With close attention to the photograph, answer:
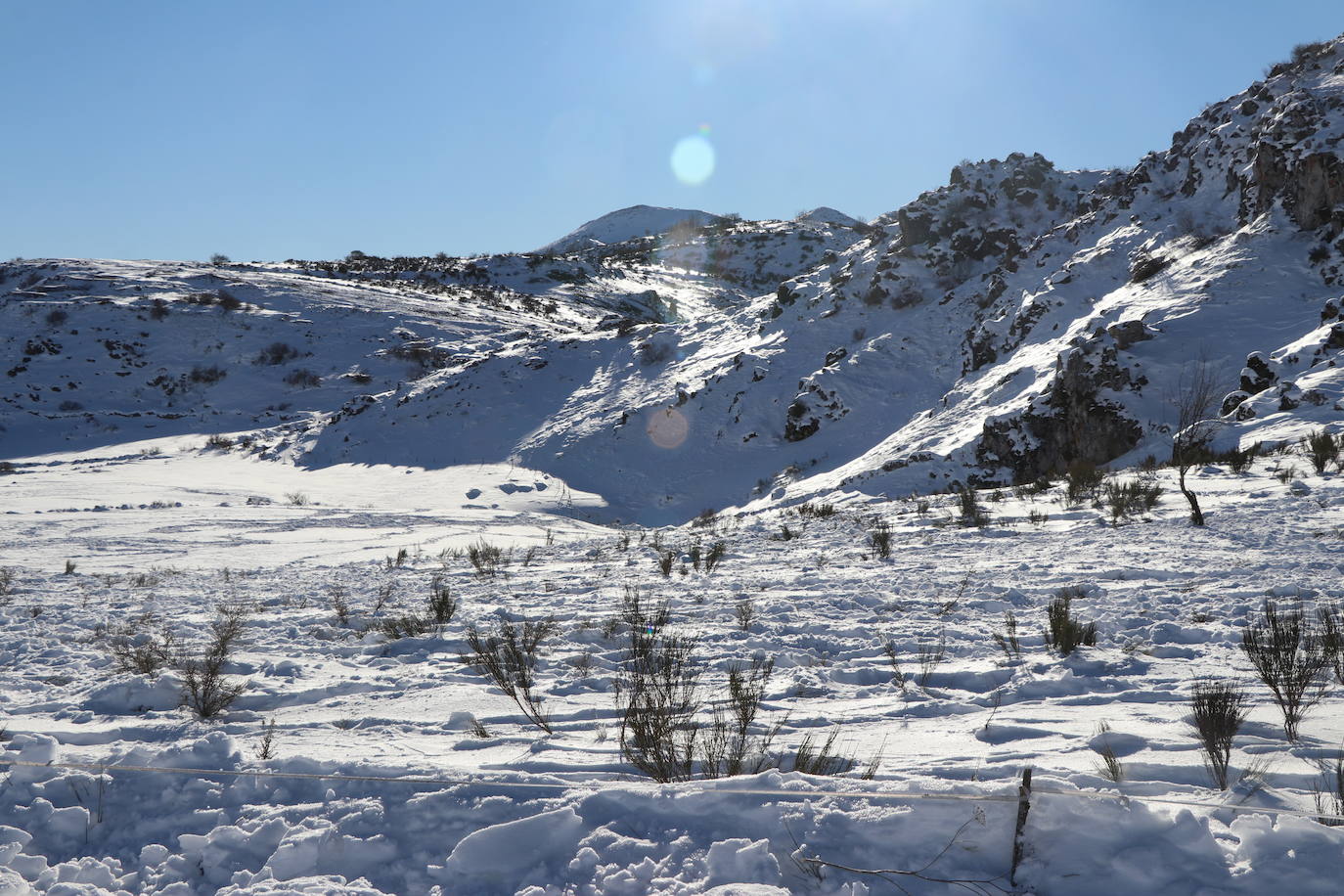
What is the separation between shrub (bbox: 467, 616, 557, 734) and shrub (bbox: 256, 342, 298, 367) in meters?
38.1

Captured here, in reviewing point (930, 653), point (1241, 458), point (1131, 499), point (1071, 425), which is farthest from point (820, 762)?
point (1071, 425)

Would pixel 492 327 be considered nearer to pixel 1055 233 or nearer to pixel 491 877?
pixel 1055 233

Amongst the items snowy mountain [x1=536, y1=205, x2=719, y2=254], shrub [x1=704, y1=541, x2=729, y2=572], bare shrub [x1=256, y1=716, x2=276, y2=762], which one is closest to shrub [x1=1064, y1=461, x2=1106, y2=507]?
shrub [x1=704, y1=541, x2=729, y2=572]

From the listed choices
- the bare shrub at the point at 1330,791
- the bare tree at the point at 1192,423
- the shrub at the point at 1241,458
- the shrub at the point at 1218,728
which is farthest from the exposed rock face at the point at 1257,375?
the bare shrub at the point at 1330,791

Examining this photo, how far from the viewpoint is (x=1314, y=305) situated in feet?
44.6

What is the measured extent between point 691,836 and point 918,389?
21.7m

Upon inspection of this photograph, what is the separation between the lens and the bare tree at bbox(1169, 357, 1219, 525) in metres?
7.43

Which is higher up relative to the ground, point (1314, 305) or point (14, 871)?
point (1314, 305)

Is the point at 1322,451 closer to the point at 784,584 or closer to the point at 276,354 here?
the point at 784,584

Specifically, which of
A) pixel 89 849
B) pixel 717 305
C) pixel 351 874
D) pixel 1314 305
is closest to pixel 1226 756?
pixel 351 874

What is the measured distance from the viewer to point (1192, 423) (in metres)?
8.39

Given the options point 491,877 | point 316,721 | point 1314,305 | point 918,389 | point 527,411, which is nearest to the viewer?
point 491,877

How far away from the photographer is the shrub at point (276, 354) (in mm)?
37250

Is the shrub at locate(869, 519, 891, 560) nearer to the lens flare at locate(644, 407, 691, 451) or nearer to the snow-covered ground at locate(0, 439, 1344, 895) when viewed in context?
the snow-covered ground at locate(0, 439, 1344, 895)
